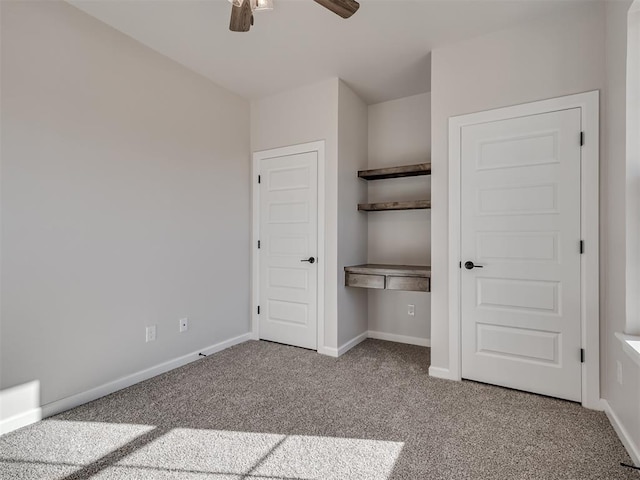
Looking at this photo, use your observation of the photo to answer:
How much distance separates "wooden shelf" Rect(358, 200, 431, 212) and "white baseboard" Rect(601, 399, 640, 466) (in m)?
1.90

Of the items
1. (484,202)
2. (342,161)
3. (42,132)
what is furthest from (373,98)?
(42,132)

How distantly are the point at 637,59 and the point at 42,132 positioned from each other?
3.43 meters

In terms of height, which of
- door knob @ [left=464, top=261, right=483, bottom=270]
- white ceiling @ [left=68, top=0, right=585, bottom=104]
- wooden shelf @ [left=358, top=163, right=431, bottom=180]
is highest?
white ceiling @ [left=68, top=0, right=585, bottom=104]

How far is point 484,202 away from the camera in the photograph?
2543mm

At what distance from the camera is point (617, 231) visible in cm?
194

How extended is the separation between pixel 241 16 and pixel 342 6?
573 millimetres

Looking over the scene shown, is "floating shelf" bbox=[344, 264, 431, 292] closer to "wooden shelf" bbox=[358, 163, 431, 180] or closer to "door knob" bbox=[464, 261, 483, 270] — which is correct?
"door knob" bbox=[464, 261, 483, 270]

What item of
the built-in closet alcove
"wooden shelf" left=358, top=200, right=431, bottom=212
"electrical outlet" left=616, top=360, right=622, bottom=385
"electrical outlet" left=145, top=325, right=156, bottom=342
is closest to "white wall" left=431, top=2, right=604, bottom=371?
"electrical outlet" left=616, top=360, right=622, bottom=385

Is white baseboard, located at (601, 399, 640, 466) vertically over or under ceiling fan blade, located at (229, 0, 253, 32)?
under

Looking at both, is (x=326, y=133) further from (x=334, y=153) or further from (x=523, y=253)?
(x=523, y=253)

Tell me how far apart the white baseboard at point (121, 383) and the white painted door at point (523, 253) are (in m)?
2.30

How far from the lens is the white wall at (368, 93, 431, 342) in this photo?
3.56 m

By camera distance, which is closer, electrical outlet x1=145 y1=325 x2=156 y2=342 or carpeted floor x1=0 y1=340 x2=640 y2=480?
carpeted floor x1=0 y1=340 x2=640 y2=480

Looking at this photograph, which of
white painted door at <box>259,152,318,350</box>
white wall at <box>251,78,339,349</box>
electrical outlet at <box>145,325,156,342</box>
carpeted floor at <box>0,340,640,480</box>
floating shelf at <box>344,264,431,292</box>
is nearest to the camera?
carpeted floor at <box>0,340,640,480</box>
